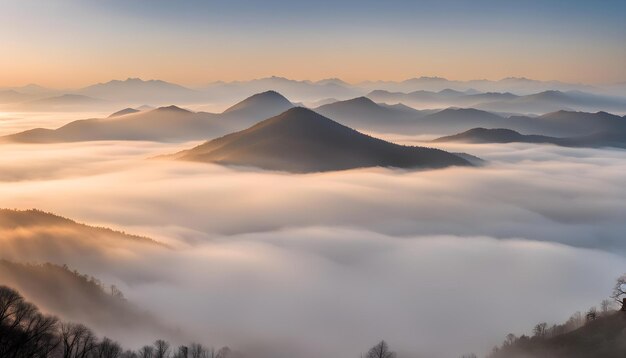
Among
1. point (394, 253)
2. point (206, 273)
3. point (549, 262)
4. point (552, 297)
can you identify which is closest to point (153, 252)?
point (206, 273)

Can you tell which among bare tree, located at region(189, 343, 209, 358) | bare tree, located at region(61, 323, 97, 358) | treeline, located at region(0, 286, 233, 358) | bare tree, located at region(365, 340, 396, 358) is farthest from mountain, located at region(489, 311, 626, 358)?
bare tree, located at region(61, 323, 97, 358)

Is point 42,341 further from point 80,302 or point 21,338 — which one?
point 80,302

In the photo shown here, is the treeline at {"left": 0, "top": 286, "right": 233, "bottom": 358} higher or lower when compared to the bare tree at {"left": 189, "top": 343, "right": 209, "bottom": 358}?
higher

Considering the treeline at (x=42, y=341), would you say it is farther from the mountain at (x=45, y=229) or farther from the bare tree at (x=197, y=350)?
the mountain at (x=45, y=229)

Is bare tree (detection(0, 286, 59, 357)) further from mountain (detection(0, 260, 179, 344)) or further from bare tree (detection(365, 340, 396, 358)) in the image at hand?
bare tree (detection(365, 340, 396, 358))

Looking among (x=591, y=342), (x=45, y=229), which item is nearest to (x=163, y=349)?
(x=591, y=342)

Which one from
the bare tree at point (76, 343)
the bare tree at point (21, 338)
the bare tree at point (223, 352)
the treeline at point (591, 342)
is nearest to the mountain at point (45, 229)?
the bare tree at point (76, 343)

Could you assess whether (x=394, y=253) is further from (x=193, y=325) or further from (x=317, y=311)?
(x=193, y=325)

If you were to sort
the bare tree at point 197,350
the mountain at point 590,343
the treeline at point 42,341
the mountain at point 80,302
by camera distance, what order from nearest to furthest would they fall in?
the treeline at point 42,341, the mountain at point 590,343, the bare tree at point 197,350, the mountain at point 80,302
